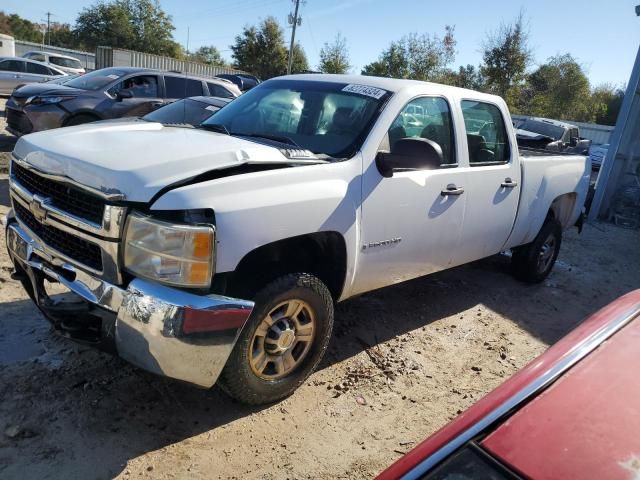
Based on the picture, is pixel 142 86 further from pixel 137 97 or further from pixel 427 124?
pixel 427 124

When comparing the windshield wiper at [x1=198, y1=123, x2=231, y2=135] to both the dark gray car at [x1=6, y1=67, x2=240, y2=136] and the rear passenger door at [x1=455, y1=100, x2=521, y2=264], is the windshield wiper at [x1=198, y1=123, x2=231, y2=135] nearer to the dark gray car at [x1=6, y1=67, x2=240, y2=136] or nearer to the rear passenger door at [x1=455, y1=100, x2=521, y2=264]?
the rear passenger door at [x1=455, y1=100, x2=521, y2=264]

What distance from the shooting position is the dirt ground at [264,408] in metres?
2.53

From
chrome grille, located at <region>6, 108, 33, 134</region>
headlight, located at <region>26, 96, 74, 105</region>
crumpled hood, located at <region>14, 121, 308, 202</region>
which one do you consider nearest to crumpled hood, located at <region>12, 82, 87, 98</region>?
headlight, located at <region>26, 96, 74, 105</region>

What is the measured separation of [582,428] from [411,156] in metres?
2.02

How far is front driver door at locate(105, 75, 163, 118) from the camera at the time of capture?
917 cm

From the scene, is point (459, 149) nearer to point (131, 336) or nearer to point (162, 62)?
point (131, 336)

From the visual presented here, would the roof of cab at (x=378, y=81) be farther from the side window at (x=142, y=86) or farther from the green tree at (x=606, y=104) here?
the green tree at (x=606, y=104)

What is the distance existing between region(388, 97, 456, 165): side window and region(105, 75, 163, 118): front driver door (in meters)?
6.95

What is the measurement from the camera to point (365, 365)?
143 inches

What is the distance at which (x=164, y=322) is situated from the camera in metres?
2.29

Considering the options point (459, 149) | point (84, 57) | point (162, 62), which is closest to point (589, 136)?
point (162, 62)

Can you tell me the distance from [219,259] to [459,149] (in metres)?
2.32

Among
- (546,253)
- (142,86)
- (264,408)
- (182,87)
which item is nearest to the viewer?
(264,408)

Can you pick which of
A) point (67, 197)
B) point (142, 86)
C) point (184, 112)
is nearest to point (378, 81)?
point (67, 197)
